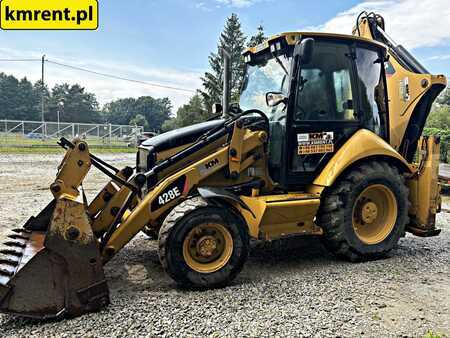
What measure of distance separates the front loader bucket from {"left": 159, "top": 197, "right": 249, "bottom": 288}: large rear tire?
2.33 feet

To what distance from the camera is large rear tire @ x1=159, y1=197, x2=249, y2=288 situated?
3.91m

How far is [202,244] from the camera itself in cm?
407

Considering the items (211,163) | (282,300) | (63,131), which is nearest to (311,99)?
(211,163)

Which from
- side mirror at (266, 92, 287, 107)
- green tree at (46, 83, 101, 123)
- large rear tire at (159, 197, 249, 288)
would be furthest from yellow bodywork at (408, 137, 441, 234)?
green tree at (46, 83, 101, 123)

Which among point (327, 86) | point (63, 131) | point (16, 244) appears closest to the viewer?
point (16, 244)

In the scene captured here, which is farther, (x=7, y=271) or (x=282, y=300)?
(x=282, y=300)

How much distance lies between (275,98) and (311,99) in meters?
0.46

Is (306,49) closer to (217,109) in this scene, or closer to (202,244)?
(217,109)

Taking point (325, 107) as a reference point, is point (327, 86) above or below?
above

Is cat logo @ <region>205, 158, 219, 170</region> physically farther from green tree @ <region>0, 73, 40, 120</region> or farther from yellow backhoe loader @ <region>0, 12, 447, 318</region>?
green tree @ <region>0, 73, 40, 120</region>

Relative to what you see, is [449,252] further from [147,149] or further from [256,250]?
[147,149]

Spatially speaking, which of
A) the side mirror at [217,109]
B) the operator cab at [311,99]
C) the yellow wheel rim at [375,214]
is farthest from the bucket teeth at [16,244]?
the yellow wheel rim at [375,214]

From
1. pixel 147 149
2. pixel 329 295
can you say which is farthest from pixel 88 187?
pixel 329 295

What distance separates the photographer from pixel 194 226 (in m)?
4.00
